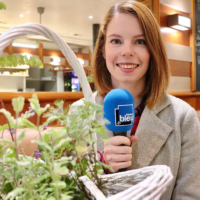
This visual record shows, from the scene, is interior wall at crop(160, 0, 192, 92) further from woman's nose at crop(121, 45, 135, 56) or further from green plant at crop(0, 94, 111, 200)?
green plant at crop(0, 94, 111, 200)

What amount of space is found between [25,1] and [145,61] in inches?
176

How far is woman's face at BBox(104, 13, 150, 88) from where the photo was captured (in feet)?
3.05

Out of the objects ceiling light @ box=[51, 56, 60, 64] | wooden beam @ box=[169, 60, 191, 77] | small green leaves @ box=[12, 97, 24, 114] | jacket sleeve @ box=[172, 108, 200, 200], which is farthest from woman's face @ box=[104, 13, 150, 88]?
ceiling light @ box=[51, 56, 60, 64]

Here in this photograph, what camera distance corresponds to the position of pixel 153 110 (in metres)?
1.01

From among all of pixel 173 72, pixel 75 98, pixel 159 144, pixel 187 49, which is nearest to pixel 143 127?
pixel 159 144

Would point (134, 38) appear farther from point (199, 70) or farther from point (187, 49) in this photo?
point (199, 70)

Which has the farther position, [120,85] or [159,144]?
[120,85]

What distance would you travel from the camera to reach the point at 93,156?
0.42 meters

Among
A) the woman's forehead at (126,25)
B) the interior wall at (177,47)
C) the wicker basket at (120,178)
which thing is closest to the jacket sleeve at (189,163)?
the woman's forehead at (126,25)

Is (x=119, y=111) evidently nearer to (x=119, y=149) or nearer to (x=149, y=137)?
(x=119, y=149)

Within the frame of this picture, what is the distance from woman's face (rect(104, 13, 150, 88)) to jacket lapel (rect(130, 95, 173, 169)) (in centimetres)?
16

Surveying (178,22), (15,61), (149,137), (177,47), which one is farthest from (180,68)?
(15,61)

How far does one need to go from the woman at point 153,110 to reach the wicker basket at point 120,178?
1.46 feet

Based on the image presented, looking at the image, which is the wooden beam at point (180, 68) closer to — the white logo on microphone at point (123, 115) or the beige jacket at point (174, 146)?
the beige jacket at point (174, 146)
